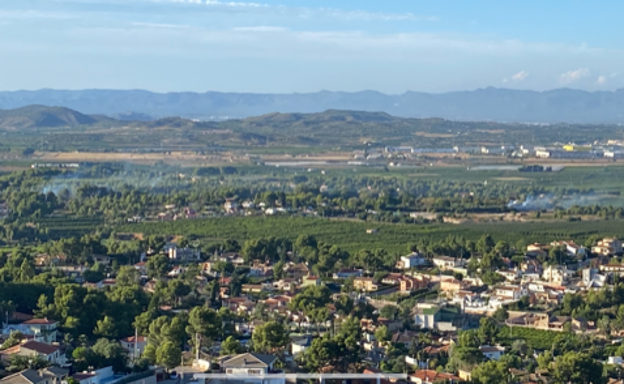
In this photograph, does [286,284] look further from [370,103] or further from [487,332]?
[370,103]

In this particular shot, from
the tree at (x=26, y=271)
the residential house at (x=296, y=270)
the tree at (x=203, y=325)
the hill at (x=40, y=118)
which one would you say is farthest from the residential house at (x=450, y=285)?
the hill at (x=40, y=118)

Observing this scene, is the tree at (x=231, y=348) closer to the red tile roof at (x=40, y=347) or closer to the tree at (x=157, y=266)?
the red tile roof at (x=40, y=347)

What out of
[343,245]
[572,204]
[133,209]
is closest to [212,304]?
[343,245]

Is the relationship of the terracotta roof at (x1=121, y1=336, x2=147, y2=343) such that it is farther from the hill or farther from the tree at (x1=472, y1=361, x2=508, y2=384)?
the hill

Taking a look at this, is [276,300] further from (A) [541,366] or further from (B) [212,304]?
(A) [541,366]

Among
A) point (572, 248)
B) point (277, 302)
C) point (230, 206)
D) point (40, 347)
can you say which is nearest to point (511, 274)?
point (572, 248)
